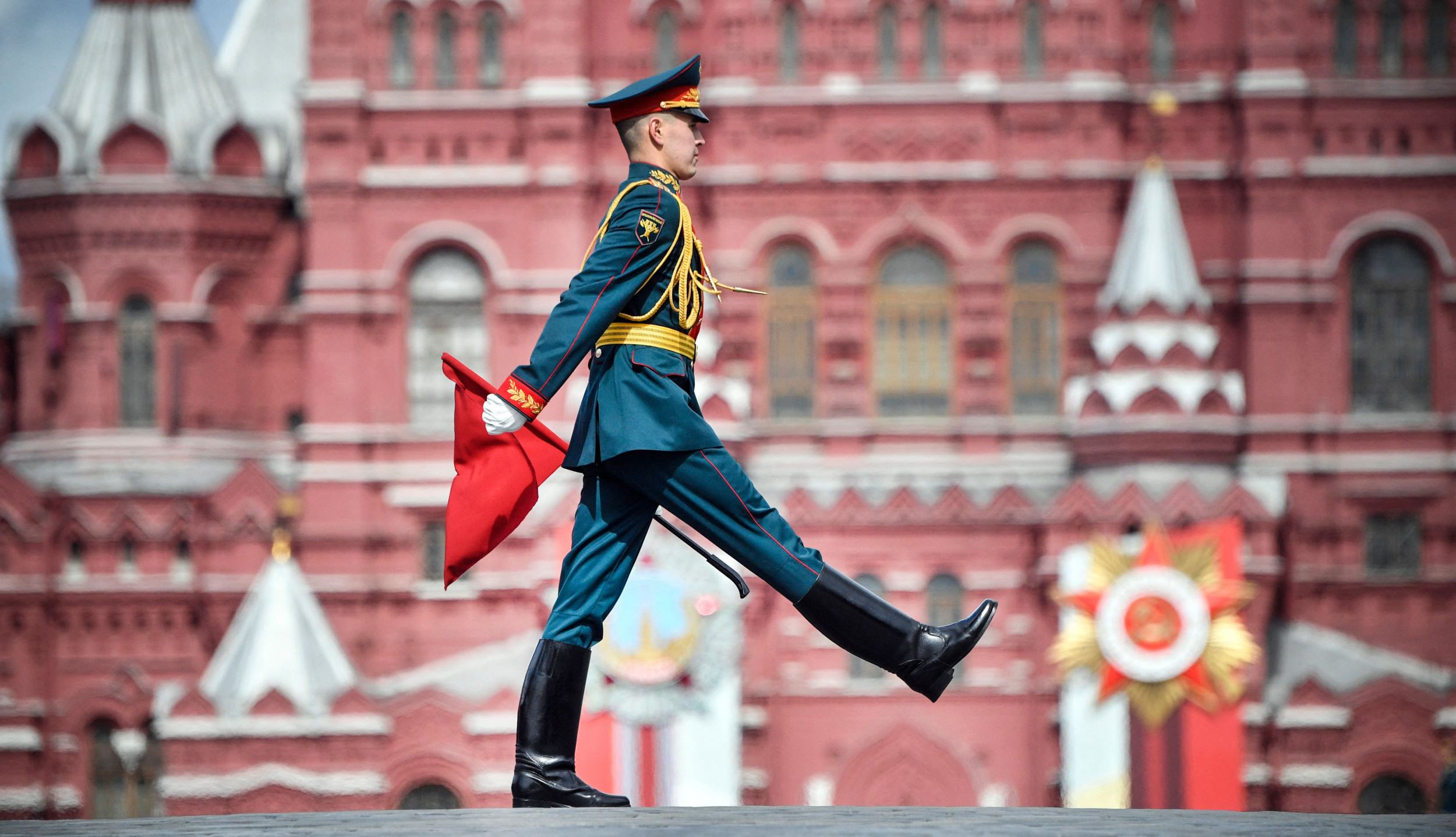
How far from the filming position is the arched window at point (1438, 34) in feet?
80.5

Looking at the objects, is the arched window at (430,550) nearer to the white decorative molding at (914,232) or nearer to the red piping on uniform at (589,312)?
the white decorative molding at (914,232)

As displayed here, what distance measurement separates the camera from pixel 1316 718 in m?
21.9

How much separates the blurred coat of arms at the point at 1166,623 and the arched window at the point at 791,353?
4.15 m

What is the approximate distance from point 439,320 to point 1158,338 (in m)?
8.23

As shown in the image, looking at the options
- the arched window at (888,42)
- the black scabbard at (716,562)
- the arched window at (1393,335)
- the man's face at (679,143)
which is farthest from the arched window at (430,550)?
the black scabbard at (716,562)

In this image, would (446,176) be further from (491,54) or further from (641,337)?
(641,337)

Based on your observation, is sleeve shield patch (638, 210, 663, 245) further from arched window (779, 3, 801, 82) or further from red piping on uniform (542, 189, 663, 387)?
arched window (779, 3, 801, 82)

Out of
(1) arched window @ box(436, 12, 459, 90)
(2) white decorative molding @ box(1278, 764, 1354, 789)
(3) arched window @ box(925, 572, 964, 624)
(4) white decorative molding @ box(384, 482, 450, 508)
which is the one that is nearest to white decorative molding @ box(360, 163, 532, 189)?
(1) arched window @ box(436, 12, 459, 90)

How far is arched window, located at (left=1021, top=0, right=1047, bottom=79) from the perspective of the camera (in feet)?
81.1

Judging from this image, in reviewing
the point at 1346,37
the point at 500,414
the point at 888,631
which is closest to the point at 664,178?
the point at 500,414

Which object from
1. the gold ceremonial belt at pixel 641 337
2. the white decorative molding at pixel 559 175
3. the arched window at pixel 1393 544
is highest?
the white decorative molding at pixel 559 175

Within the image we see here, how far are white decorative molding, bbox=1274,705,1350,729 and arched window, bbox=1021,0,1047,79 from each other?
7.87 meters

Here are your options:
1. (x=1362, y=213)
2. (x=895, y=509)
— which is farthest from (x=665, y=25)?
(x=1362, y=213)

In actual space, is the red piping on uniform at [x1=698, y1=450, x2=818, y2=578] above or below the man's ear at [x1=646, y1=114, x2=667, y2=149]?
below
